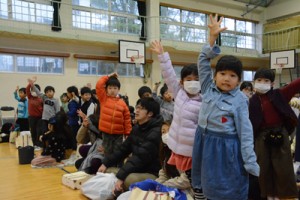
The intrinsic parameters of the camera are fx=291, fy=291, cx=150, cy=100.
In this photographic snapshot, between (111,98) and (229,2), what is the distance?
9.44 meters

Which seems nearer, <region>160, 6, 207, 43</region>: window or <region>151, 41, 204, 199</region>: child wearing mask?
<region>151, 41, 204, 199</region>: child wearing mask

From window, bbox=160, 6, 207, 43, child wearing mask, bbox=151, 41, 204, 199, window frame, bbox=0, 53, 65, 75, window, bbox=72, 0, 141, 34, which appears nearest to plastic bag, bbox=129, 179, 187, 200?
child wearing mask, bbox=151, 41, 204, 199

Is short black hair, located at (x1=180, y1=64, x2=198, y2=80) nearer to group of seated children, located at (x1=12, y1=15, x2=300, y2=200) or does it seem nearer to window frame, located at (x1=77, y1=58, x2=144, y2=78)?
group of seated children, located at (x1=12, y1=15, x2=300, y2=200)

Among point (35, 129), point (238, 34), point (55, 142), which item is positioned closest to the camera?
point (55, 142)

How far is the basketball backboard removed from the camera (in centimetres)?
834

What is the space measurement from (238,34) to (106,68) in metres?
6.08

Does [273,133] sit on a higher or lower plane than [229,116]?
lower

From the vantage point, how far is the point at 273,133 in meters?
2.30

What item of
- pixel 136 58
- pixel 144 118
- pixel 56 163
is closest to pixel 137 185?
pixel 144 118

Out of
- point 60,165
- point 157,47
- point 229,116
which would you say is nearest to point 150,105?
point 157,47

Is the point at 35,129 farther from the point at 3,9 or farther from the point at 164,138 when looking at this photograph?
the point at 164,138

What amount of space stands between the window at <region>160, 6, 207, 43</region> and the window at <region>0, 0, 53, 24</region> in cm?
379

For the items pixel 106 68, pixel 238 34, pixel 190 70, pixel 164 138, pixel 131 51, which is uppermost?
pixel 238 34

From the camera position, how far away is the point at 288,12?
38.1 ft
